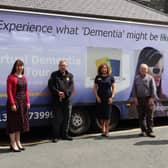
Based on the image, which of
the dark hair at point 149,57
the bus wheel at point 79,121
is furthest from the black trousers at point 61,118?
the dark hair at point 149,57

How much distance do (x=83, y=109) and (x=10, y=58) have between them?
2141mm

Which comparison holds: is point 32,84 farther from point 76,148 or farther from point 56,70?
point 76,148

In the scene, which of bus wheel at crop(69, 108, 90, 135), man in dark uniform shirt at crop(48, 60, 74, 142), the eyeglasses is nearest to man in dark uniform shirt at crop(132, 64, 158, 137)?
the eyeglasses

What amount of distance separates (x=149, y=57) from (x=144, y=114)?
1.49m

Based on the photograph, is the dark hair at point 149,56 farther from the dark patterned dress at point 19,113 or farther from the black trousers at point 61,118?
the dark patterned dress at point 19,113

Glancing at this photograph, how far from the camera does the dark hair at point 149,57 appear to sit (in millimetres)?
10539

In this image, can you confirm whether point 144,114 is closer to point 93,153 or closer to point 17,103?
point 93,153

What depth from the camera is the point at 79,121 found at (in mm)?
9914

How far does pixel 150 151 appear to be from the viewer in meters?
8.30

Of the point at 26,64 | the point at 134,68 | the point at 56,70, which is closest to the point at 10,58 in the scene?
the point at 26,64

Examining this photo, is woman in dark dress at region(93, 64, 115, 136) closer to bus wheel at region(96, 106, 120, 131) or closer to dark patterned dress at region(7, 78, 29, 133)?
bus wheel at region(96, 106, 120, 131)

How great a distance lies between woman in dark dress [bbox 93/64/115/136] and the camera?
9.69 m

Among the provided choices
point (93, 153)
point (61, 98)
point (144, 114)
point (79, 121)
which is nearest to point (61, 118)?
point (61, 98)

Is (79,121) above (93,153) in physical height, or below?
above
